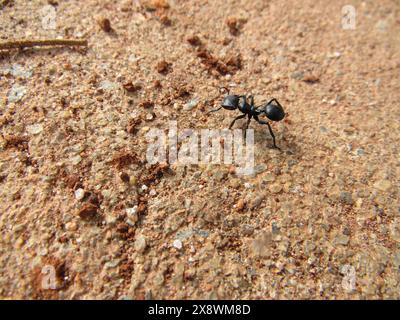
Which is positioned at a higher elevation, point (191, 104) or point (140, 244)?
point (191, 104)

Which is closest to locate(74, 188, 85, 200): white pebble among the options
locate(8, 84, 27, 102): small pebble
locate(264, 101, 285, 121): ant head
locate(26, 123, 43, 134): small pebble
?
locate(26, 123, 43, 134): small pebble

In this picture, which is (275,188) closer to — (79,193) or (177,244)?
(177,244)

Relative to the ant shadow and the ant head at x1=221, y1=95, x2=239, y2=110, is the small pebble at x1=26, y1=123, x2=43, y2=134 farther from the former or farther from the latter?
the ant shadow

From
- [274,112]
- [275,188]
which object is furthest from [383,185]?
[274,112]

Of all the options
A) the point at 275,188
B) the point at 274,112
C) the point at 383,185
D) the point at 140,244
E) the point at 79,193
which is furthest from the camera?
the point at 274,112

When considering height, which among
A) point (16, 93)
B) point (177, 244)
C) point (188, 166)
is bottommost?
point (177, 244)

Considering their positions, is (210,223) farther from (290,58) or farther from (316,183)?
(290,58)
